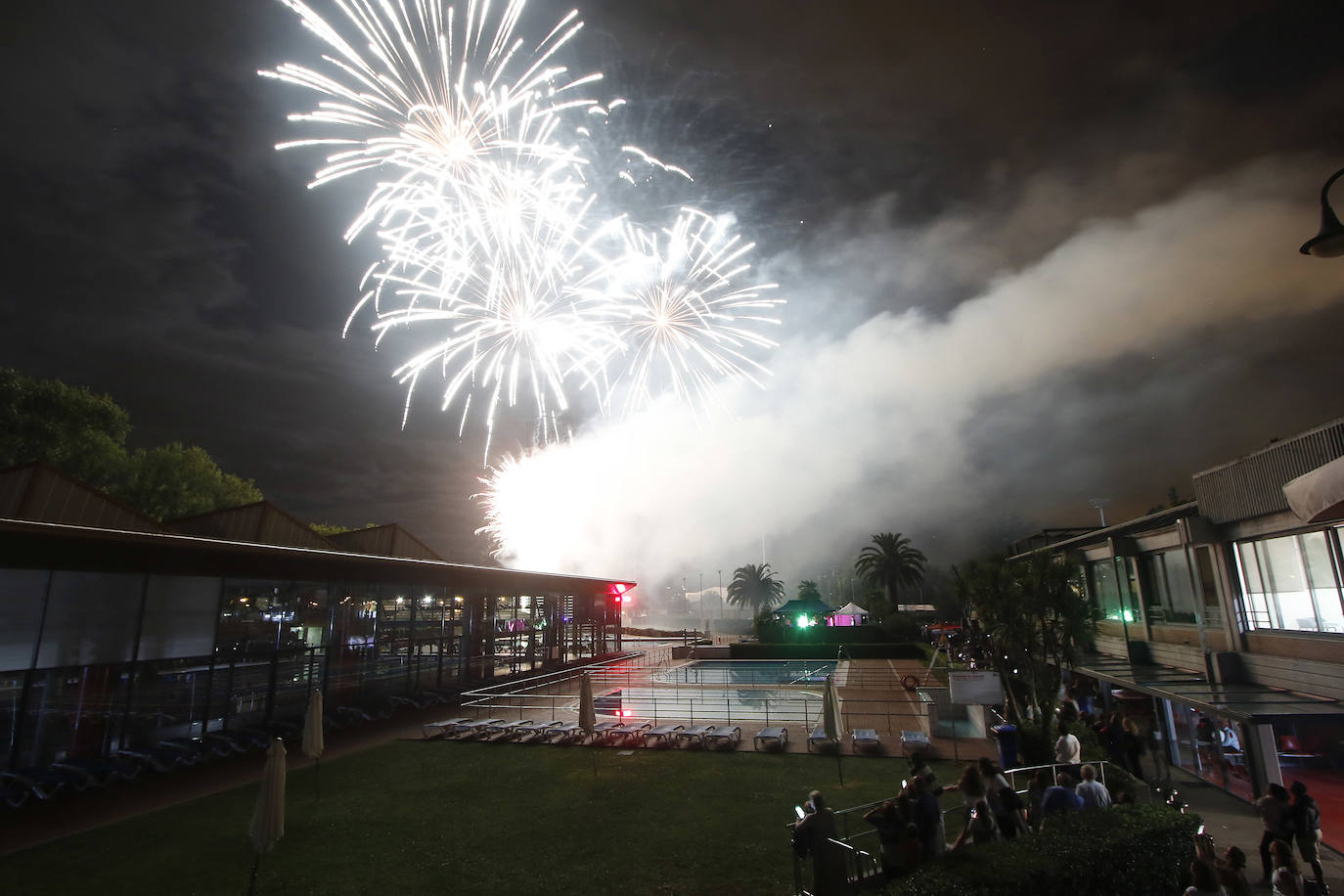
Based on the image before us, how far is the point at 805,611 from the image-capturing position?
4794 cm

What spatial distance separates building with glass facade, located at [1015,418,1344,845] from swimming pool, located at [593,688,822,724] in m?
9.48

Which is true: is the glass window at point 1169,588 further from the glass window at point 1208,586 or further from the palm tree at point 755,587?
the palm tree at point 755,587

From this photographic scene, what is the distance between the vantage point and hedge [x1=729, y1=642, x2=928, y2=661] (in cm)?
4166

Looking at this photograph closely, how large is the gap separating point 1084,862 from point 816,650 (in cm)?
3709

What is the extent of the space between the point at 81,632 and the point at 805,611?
41.4 meters

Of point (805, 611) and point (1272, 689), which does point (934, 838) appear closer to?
point (1272, 689)

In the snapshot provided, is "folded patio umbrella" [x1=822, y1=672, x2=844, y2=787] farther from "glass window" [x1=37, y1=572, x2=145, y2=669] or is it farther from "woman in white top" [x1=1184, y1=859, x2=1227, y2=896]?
"glass window" [x1=37, y1=572, x2=145, y2=669]

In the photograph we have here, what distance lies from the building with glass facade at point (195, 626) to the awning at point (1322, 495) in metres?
18.0

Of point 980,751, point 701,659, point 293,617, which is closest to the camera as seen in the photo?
point 980,751

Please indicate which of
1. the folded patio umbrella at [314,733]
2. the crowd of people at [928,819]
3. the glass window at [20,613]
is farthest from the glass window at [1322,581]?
the glass window at [20,613]

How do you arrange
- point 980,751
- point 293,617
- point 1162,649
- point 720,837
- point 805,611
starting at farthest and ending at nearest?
1. point 805,611
2. point 1162,649
3. point 293,617
4. point 980,751
5. point 720,837

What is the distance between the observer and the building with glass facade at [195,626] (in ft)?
44.3

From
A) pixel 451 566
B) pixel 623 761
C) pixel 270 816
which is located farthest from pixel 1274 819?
pixel 451 566

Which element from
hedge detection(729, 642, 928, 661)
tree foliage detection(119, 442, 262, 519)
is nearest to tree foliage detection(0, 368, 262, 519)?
tree foliage detection(119, 442, 262, 519)
